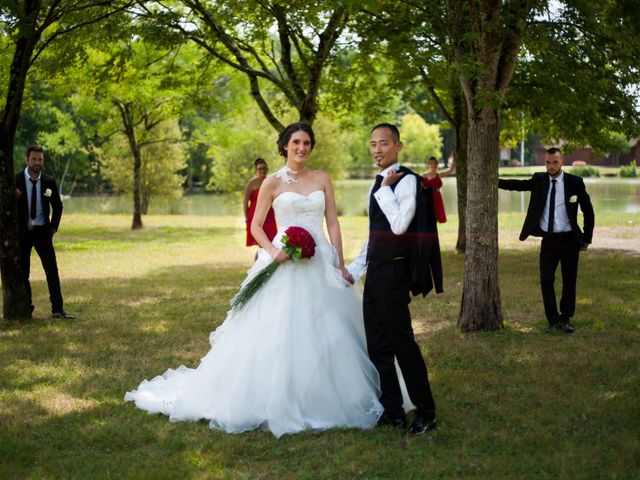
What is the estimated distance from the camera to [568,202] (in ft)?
29.4

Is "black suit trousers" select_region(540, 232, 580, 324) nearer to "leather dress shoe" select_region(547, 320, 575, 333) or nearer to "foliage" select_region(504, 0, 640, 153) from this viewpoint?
"leather dress shoe" select_region(547, 320, 575, 333)

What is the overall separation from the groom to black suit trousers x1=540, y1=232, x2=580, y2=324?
158 inches

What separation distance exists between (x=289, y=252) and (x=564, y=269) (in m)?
4.43

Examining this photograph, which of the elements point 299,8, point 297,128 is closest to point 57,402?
point 297,128

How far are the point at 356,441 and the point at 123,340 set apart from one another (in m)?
4.65

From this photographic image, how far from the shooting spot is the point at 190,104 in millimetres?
19516

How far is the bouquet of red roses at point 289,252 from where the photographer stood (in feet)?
20.0

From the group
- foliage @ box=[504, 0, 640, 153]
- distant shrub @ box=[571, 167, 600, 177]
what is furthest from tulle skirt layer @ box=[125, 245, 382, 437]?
distant shrub @ box=[571, 167, 600, 177]

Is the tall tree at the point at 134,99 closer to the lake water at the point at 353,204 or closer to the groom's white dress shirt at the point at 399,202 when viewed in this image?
the lake water at the point at 353,204

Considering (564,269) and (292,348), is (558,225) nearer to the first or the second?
(564,269)

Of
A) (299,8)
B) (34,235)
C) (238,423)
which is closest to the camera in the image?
(238,423)

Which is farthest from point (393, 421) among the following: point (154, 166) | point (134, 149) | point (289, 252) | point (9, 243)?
point (154, 166)

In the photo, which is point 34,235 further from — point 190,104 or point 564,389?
point 190,104

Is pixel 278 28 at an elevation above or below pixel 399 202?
above
